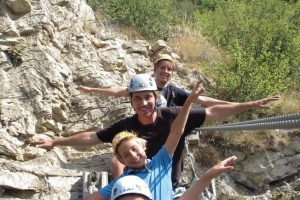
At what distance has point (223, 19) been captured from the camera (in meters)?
13.0

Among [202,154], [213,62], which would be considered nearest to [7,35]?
[202,154]

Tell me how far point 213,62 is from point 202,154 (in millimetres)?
3194

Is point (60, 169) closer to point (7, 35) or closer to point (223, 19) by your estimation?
point (7, 35)

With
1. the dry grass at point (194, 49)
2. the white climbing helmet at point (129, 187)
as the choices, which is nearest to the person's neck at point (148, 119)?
the white climbing helmet at point (129, 187)

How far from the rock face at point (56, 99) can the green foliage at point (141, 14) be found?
272 cm

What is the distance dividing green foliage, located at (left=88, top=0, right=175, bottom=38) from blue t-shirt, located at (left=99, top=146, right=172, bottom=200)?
851cm

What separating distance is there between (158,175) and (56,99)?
13.3ft

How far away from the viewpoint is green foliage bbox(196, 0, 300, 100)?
9.08 m

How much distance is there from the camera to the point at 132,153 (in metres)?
3.03

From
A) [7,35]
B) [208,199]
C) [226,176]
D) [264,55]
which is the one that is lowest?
[226,176]

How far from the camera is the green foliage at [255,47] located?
9078 mm

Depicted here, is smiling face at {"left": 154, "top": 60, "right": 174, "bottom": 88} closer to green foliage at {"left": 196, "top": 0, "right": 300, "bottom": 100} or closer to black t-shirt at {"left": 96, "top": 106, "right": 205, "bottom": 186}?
black t-shirt at {"left": 96, "top": 106, "right": 205, "bottom": 186}

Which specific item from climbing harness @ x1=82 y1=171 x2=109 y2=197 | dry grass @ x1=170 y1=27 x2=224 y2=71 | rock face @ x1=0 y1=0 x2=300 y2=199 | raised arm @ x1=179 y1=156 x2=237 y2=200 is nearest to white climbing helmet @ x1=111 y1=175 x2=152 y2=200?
raised arm @ x1=179 y1=156 x2=237 y2=200

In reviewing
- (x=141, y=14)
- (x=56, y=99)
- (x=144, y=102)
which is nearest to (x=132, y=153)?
(x=144, y=102)
